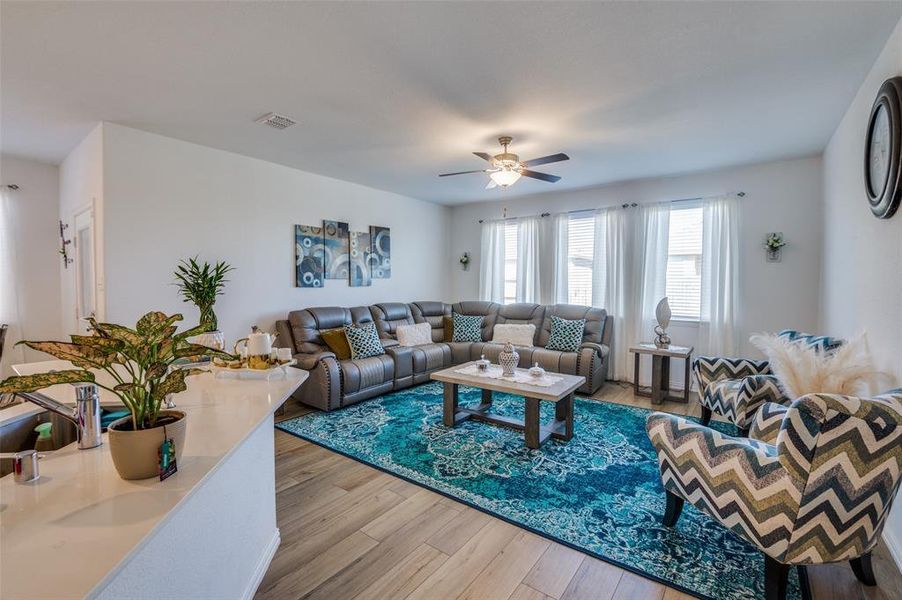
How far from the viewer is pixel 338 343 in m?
4.62

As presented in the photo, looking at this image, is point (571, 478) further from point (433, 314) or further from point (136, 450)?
point (433, 314)

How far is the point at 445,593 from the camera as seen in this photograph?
1794mm

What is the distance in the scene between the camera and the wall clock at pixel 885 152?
199cm

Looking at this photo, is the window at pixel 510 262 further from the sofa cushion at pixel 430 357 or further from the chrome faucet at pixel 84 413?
the chrome faucet at pixel 84 413

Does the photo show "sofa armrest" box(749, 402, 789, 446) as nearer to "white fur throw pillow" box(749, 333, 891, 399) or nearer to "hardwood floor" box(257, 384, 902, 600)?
"white fur throw pillow" box(749, 333, 891, 399)

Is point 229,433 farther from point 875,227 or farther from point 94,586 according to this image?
point 875,227

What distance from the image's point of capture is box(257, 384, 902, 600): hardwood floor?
1.80 metres

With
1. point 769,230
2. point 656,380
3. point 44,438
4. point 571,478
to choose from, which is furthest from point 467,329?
point 44,438

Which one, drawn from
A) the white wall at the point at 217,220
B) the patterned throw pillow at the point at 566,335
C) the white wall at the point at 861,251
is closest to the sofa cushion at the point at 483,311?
the patterned throw pillow at the point at 566,335

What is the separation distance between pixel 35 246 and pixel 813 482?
22.5 ft

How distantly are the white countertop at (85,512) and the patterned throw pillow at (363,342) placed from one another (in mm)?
3193

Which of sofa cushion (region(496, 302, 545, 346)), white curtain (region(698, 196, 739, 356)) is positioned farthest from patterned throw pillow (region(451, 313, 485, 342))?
white curtain (region(698, 196, 739, 356))

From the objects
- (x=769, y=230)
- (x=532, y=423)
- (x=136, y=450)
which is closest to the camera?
(x=136, y=450)

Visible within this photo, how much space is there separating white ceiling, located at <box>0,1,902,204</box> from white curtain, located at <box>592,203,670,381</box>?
129 centimetres
